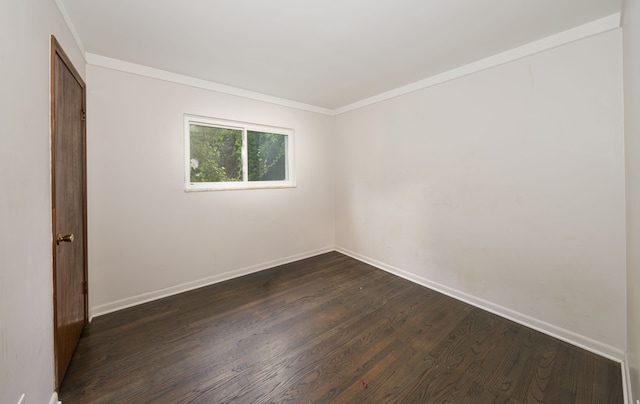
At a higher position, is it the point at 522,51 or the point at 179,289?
the point at 522,51

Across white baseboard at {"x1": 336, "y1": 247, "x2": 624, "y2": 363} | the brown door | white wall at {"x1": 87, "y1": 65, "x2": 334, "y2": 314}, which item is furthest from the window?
white baseboard at {"x1": 336, "y1": 247, "x2": 624, "y2": 363}

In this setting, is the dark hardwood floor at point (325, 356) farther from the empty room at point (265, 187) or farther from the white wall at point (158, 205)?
the white wall at point (158, 205)

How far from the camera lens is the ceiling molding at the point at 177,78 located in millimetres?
2250

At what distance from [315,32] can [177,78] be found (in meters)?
1.68

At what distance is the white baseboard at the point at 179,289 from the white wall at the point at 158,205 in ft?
0.03

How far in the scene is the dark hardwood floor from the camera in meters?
1.48

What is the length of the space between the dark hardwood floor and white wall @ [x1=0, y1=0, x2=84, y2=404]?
23.0 inches

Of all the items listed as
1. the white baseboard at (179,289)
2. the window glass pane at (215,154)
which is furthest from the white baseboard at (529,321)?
the window glass pane at (215,154)

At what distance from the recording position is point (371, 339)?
77.8 inches

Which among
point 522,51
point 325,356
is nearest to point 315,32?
point 522,51

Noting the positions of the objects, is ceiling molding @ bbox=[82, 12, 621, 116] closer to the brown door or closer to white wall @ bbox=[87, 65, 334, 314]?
white wall @ bbox=[87, 65, 334, 314]

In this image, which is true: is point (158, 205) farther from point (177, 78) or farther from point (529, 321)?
point (529, 321)

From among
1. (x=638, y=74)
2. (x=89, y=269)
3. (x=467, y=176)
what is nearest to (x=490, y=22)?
(x=638, y=74)

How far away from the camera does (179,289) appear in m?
2.76
